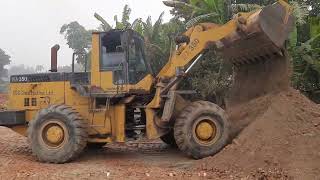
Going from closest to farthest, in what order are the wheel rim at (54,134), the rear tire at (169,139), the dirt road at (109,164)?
the dirt road at (109,164) < the wheel rim at (54,134) < the rear tire at (169,139)

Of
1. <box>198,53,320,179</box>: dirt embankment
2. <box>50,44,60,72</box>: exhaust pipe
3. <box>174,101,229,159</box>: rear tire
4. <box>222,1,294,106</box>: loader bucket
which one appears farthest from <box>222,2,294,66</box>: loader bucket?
<box>50,44,60,72</box>: exhaust pipe

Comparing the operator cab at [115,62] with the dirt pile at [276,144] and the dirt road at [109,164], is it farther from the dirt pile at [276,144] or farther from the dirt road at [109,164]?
the dirt pile at [276,144]

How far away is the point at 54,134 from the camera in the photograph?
9.46m

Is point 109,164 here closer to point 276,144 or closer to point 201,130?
point 201,130

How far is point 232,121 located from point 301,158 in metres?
2.57

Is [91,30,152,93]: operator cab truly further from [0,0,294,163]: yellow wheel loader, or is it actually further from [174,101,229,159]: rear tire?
[174,101,229,159]: rear tire

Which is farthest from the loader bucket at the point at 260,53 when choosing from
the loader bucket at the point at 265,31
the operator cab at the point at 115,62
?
the operator cab at the point at 115,62

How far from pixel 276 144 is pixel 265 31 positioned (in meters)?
2.10

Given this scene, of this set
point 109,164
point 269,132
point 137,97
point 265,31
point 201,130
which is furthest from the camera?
point 137,97


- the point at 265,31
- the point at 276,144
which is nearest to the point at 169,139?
the point at 276,144

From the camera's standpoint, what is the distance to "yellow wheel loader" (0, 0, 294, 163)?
917 centimetres

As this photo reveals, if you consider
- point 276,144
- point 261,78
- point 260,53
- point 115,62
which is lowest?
point 276,144

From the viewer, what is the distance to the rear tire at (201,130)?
359 inches

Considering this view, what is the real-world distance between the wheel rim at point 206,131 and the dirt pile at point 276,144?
0.55 m
